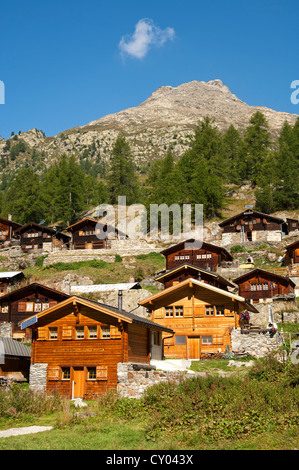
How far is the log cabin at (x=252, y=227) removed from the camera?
243 ft

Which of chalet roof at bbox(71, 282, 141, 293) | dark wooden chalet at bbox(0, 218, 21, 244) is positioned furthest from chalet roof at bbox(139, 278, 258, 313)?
dark wooden chalet at bbox(0, 218, 21, 244)

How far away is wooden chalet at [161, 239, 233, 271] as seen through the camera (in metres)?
62.5

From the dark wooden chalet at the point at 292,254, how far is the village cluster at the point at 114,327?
1.59ft

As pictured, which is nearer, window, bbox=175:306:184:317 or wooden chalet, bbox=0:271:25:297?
window, bbox=175:306:184:317

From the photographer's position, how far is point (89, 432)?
16.8 meters

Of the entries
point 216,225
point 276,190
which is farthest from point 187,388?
point 276,190

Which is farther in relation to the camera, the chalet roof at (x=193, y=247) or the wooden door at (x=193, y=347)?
the chalet roof at (x=193, y=247)

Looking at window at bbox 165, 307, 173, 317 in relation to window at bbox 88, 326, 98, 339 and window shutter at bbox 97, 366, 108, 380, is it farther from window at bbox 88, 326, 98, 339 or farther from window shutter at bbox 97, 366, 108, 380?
window shutter at bbox 97, 366, 108, 380

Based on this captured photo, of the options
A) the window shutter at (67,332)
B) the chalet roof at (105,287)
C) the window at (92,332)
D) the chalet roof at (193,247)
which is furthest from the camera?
the chalet roof at (193,247)

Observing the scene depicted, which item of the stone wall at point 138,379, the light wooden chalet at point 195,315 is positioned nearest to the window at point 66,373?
the stone wall at point 138,379

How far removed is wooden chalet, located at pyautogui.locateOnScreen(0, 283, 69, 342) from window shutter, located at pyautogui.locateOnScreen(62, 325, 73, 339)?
18.6m

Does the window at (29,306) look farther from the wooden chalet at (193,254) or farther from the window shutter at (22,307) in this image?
the wooden chalet at (193,254)
